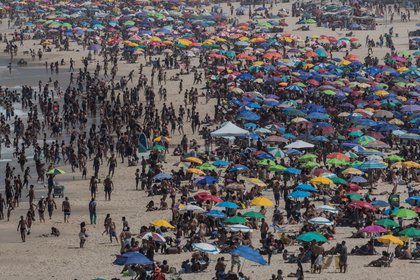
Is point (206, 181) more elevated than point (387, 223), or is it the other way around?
point (387, 223)

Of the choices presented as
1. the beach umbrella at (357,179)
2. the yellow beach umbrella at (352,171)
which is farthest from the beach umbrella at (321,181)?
the yellow beach umbrella at (352,171)

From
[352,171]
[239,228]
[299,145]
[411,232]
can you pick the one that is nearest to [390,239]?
[411,232]

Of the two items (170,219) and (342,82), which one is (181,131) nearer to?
(342,82)

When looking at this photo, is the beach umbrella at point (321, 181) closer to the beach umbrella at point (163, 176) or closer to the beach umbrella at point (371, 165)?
the beach umbrella at point (371, 165)

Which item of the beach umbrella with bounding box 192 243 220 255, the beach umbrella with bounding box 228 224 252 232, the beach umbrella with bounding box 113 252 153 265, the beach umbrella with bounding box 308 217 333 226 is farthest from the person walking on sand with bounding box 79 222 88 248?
the beach umbrella with bounding box 308 217 333 226

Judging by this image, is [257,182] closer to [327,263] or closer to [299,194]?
[299,194]

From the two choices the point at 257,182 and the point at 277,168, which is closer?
the point at 257,182

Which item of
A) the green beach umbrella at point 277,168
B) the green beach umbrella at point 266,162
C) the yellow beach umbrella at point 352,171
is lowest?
the green beach umbrella at point 266,162

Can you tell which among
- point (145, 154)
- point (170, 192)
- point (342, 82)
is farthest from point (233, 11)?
point (170, 192)
